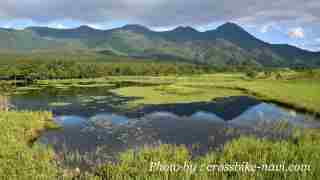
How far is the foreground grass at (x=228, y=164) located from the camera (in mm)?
18375

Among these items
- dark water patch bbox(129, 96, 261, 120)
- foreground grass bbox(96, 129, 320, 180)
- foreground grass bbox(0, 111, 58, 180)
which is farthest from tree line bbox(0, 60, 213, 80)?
foreground grass bbox(96, 129, 320, 180)

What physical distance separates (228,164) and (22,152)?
534 inches

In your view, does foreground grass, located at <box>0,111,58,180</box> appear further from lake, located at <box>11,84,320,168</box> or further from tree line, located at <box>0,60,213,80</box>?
tree line, located at <box>0,60,213,80</box>

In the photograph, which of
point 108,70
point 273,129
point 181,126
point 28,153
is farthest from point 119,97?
point 108,70

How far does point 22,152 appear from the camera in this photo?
25.1 meters

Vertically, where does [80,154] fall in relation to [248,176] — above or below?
below

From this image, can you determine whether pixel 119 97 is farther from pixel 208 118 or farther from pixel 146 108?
pixel 208 118

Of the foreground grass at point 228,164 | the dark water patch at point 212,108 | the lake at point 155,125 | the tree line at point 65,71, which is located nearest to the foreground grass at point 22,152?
the lake at point 155,125

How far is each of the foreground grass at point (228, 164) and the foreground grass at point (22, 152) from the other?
3583 mm

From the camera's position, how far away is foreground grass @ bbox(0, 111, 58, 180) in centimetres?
2025

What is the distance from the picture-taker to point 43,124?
142 ft

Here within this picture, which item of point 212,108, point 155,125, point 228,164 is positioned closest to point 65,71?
point 212,108

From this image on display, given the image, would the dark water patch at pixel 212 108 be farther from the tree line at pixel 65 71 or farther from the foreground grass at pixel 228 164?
the tree line at pixel 65 71

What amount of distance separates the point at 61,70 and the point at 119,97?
101 m
